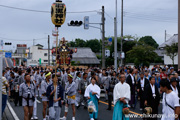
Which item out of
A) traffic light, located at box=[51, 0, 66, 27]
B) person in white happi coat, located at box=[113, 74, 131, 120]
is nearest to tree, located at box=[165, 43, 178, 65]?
traffic light, located at box=[51, 0, 66, 27]

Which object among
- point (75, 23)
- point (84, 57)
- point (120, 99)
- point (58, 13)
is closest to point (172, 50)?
point (75, 23)

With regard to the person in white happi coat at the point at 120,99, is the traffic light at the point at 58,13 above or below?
above

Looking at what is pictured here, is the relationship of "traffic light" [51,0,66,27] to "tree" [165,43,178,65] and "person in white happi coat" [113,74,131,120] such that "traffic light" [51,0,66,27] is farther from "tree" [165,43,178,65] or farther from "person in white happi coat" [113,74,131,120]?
"tree" [165,43,178,65]

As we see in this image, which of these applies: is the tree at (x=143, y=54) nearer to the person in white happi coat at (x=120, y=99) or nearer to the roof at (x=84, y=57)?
the roof at (x=84, y=57)

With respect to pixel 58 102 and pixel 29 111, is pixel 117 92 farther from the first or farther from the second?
pixel 29 111

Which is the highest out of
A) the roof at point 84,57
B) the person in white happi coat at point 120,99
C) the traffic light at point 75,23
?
the traffic light at point 75,23

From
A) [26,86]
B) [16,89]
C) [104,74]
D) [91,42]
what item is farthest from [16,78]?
[91,42]

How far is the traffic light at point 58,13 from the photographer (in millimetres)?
10562

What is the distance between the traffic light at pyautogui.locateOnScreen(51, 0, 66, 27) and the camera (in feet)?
34.7

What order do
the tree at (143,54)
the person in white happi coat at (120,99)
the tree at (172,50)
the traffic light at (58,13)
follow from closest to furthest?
1. the person in white happi coat at (120,99)
2. the traffic light at (58,13)
3. the tree at (172,50)
4. the tree at (143,54)

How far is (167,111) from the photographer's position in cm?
632

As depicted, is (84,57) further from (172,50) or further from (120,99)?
(120,99)

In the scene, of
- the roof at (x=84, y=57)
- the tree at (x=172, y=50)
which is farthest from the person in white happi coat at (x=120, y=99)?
the roof at (x=84, y=57)

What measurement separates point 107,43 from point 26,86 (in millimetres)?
16944
